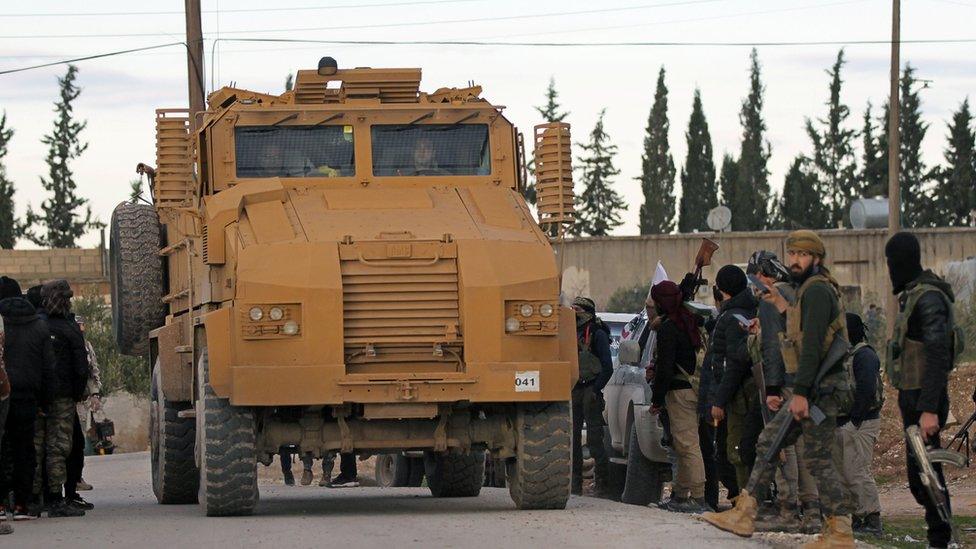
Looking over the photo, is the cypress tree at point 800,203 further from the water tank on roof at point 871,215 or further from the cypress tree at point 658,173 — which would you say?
the water tank on roof at point 871,215

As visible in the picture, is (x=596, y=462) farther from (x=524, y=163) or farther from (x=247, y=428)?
(x=247, y=428)

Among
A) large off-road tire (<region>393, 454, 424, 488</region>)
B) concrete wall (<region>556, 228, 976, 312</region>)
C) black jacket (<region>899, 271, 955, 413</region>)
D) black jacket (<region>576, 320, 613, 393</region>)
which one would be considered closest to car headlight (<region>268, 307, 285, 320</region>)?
black jacket (<region>899, 271, 955, 413</region>)

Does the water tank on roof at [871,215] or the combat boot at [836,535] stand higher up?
the water tank on roof at [871,215]

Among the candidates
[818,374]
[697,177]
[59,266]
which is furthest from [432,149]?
[697,177]

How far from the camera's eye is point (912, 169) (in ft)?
A: 243

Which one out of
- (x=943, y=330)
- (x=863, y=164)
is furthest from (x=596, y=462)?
(x=863, y=164)

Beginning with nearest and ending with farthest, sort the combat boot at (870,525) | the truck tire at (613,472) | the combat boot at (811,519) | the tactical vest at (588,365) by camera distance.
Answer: the combat boot at (811,519)
the combat boot at (870,525)
the tactical vest at (588,365)
the truck tire at (613,472)

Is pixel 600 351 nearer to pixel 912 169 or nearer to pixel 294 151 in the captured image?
pixel 294 151

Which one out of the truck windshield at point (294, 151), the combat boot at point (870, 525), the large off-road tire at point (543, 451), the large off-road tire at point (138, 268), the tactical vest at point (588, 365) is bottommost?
the combat boot at point (870, 525)

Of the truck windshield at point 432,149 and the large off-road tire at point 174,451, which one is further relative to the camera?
the large off-road tire at point 174,451

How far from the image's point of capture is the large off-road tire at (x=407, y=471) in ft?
62.9

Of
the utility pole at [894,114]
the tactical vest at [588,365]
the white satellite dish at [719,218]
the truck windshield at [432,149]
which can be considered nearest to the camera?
the truck windshield at [432,149]

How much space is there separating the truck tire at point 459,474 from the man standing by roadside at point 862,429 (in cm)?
349

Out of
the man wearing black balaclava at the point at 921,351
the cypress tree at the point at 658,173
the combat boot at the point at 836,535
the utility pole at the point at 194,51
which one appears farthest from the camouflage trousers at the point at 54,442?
the cypress tree at the point at 658,173
